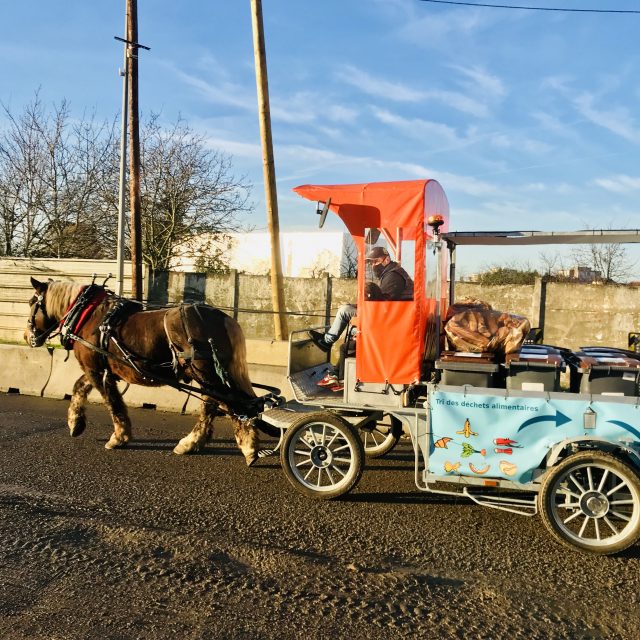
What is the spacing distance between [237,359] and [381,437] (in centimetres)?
181

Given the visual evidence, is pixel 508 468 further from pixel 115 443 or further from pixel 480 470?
pixel 115 443

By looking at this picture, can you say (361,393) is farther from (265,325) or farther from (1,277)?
(1,277)

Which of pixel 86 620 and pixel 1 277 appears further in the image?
pixel 1 277

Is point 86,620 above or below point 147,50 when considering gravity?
below

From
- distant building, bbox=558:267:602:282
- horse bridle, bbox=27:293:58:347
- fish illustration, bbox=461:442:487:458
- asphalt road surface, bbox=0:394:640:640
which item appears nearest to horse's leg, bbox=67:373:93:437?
horse bridle, bbox=27:293:58:347

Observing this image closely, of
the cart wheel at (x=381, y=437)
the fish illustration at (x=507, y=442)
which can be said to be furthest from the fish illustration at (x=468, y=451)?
the cart wheel at (x=381, y=437)

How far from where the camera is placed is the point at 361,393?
203 inches

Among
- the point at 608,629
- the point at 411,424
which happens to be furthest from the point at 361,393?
the point at 608,629

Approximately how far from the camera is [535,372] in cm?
448

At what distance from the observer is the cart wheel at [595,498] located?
13.2 ft

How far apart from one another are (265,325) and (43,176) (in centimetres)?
954

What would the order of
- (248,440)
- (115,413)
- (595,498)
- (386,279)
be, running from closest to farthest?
(595,498)
(386,279)
(248,440)
(115,413)

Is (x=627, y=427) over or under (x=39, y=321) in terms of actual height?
Answer: under

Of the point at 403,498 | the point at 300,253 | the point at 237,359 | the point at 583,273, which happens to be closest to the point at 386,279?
the point at 403,498
